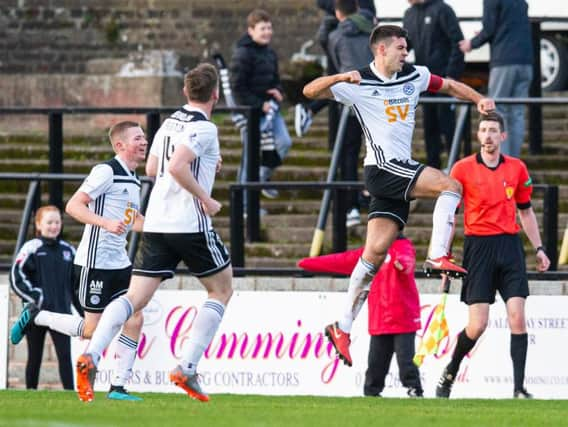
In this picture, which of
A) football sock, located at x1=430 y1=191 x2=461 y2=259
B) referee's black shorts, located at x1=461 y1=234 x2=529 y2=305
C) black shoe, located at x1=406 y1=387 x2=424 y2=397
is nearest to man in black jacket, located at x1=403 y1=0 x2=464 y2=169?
referee's black shorts, located at x1=461 y1=234 x2=529 y2=305

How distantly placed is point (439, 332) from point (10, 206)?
230 inches

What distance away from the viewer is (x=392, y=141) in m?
13.4

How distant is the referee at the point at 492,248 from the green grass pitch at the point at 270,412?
1.05 m

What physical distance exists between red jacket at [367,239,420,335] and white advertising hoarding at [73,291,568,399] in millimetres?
1178

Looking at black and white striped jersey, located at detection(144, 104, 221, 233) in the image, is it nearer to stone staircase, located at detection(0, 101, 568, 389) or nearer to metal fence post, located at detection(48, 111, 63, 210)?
stone staircase, located at detection(0, 101, 568, 389)

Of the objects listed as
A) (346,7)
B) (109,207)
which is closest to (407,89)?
(109,207)

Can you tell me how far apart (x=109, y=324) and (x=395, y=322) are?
10.1 ft

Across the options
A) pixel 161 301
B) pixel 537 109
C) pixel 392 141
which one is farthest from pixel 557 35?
pixel 392 141

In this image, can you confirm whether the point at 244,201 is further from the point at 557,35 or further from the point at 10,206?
the point at 557,35

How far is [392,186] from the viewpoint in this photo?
43.9 ft

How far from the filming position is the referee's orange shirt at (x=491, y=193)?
1503 centimetres

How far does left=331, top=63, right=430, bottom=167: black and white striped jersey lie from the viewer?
1343 centimetres

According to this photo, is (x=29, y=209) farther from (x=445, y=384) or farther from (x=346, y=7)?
(x=445, y=384)

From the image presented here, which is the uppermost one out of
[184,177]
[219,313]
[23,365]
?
[184,177]
